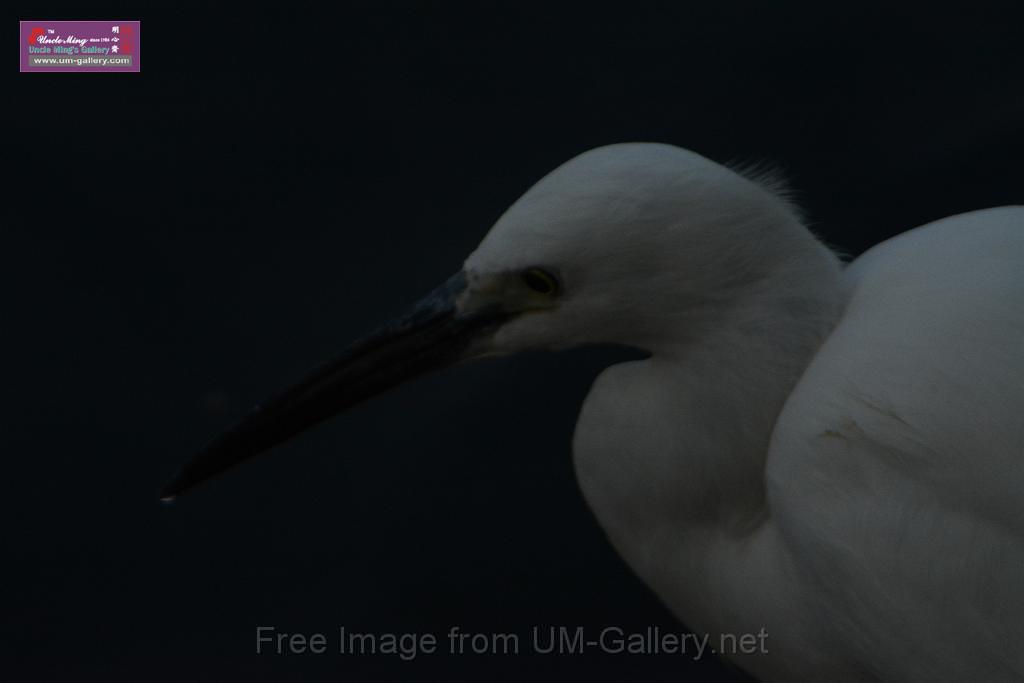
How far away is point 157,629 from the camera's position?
251 centimetres

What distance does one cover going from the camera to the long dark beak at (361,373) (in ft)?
5.41

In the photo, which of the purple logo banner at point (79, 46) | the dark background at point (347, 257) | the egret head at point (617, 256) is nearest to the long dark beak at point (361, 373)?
the egret head at point (617, 256)

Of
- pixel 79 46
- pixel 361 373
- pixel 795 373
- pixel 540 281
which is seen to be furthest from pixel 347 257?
pixel 795 373

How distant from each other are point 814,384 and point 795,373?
3 centimetres

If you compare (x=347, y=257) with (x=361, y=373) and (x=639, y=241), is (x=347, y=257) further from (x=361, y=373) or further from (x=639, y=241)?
(x=639, y=241)

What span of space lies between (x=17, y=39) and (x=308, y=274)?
3.07 feet

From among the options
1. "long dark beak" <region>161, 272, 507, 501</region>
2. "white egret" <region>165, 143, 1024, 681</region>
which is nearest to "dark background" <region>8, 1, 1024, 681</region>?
"long dark beak" <region>161, 272, 507, 501</region>

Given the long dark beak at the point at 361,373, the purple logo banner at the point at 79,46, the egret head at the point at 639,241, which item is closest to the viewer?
the egret head at the point at 639,241

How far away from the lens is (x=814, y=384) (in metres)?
1.59

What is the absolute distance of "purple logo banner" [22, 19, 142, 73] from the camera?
119 inches

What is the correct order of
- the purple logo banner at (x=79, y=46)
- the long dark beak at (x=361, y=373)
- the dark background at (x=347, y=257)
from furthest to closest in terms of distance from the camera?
the purple logo banner at (x=79, y=46)
the dark background at (x=347, y=257)
the long dark beak at (x=361, y=373)

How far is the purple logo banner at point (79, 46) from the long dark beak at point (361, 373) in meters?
1.52

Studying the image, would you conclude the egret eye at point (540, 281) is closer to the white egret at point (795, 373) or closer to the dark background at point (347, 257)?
the white egret at point (795, 373)

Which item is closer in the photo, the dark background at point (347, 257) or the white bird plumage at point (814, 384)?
the white bird plumage at point (814, 384)
